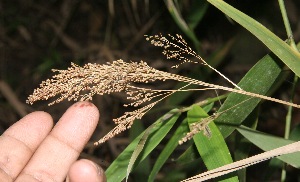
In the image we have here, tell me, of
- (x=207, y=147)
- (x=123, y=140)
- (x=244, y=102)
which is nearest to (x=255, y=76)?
(x=244, y=102)

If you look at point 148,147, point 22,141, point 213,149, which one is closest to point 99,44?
point 22,141

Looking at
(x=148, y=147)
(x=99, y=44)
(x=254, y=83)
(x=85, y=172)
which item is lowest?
(x=85, y=172)

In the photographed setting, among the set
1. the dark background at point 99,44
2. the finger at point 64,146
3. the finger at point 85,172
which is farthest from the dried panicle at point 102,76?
the dark background at point 99,44

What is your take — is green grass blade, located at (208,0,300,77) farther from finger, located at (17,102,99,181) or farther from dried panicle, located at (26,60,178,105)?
finger, located at (17,102,99,181)

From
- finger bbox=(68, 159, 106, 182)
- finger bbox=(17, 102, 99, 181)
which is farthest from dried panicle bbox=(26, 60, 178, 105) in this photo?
finger bbox=(17, 102, 99, 181)

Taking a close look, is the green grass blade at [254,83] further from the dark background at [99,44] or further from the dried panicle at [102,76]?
the dark background at [99,44]

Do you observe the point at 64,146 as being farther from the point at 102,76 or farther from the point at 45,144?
the point at 102,76
